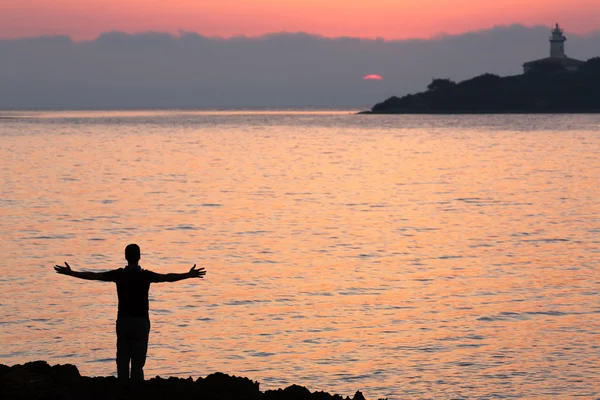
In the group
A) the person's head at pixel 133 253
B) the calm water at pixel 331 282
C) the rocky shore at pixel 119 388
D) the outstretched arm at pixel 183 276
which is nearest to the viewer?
the outstretched arm at pixel 183 276

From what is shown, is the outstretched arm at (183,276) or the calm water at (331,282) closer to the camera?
Answer: the outstretched arm at (183,276)

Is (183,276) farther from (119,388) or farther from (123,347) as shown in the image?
(119,388)

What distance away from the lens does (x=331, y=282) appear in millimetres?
28750

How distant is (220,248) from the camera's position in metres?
36.4

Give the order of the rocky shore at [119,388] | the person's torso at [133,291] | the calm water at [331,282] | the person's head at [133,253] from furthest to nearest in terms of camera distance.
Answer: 1. the calm water at [331,282]
2. the rocky shore at [119,388]
3. the person's torso at [133,291]
4. the person's head at [133,253]

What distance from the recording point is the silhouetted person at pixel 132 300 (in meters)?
12.5

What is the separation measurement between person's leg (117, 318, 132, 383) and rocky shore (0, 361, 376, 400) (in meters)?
0.17

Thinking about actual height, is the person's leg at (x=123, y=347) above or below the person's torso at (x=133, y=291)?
below

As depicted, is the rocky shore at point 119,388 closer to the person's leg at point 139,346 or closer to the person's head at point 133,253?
the person's leg at point 139,346

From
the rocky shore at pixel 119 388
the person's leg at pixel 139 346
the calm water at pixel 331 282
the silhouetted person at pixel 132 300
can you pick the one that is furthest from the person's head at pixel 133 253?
the calm water at pixel 331 282

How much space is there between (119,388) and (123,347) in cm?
59

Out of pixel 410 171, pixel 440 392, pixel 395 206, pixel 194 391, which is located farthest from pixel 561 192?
pixel 194 391

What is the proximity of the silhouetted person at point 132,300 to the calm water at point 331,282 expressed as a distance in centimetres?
593

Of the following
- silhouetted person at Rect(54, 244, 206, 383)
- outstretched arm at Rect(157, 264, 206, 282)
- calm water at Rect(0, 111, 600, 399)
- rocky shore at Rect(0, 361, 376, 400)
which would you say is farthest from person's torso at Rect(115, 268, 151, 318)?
calm water at Rect(0, 111, 600, 399)
